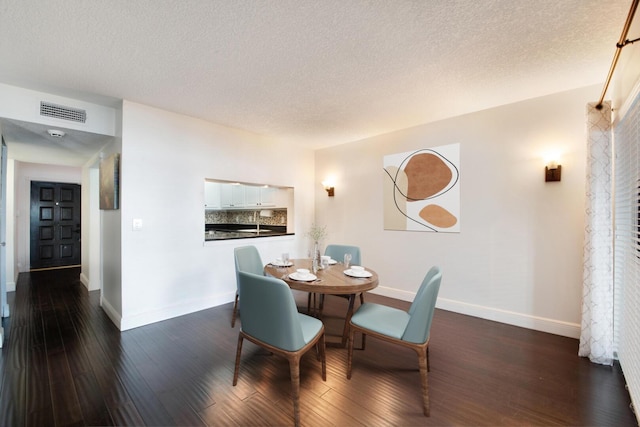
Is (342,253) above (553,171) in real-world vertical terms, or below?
below

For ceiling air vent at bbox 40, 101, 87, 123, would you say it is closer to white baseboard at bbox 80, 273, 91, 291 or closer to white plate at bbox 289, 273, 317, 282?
white plate at bbox 289, 273, 317, 282

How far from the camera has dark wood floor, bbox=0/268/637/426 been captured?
5.55ft

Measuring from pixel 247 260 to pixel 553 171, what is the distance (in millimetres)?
3422

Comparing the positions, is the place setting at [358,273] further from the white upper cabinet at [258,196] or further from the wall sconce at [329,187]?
the white upper cabinet at [258,196]

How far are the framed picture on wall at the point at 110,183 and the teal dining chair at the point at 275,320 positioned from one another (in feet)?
7.22

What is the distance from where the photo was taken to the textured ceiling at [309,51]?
164cm

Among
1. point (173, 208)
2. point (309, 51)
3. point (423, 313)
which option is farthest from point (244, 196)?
point (423, 313)

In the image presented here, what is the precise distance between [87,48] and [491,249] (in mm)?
4278

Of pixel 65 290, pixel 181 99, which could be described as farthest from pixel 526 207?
pixel 65 290

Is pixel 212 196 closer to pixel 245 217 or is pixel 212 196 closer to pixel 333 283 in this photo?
pixel 245 217

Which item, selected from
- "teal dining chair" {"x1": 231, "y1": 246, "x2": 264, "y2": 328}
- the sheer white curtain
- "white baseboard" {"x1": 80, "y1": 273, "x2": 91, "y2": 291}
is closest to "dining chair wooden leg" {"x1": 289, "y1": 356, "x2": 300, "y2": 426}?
"teal dining chair" {"x1": 231, "y1": 246, "x2": 264, "y2": 328}

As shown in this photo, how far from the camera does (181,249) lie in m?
3.40

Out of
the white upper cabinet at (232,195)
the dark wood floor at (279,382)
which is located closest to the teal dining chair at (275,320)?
the dark wood floor at (279,382)

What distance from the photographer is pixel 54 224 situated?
6062 mm
